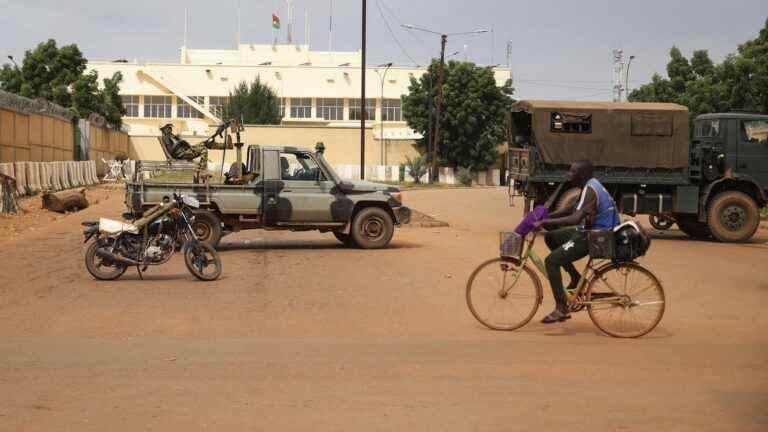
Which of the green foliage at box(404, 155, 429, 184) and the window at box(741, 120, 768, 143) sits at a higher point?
the window at box(741, 120, 768, 143)

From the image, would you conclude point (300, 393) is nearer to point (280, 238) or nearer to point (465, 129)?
point (280, 238)

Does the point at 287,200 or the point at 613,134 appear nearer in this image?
the point at 287,200

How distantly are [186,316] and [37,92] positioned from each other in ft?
204

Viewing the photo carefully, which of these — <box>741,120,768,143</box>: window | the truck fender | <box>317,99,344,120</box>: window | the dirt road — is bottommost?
the dirt road

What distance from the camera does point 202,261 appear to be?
12820mm

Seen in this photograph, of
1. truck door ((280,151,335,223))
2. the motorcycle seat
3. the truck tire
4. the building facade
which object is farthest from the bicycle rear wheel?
the building facade

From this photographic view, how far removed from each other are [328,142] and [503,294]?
7540cm

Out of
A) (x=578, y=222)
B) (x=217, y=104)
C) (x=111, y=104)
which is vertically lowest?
(x=578, y=222)

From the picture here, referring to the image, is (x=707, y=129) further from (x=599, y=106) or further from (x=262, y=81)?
(x=262, y=81)

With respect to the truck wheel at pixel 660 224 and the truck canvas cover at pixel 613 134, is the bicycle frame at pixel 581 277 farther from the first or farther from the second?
the truck wheel at pixel 660 224

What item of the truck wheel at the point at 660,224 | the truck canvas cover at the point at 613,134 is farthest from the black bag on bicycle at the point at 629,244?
the truck wheel at the point at 660,224

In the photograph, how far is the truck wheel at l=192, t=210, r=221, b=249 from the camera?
54.5ft

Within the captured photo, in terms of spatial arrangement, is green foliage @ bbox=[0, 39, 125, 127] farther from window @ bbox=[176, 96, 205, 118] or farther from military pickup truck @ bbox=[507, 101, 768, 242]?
military pickup truck @ bbox=[507, 101, 768, 242]

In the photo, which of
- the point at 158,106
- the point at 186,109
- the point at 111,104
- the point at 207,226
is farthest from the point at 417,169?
the point at 207,226
